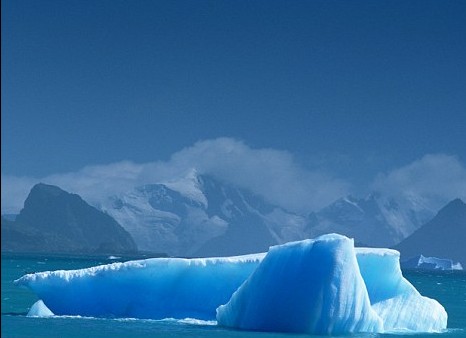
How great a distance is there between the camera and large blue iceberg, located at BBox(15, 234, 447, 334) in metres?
23.1

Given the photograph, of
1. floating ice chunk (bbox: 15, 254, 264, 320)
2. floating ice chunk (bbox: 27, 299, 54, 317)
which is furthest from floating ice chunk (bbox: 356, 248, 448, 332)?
floating ice chunk (bbox: 27, 299, 54, 317)

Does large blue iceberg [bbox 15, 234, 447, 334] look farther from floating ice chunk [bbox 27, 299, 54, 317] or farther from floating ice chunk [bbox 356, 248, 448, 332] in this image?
floating ice chunk [bbox 27, 299, 54, 317]

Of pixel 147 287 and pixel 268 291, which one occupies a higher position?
pixel 147 287

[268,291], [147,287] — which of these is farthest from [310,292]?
[147,287]

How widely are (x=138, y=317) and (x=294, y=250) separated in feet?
18.9

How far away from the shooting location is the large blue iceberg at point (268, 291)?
23.1 metres

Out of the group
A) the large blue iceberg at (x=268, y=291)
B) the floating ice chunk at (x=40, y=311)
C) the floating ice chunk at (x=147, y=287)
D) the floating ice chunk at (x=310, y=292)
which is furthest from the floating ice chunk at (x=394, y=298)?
the floating ice chunk at (x=40, y=311)

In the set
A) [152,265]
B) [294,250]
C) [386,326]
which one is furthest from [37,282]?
[386,326]

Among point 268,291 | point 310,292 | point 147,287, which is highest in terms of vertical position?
point 147,287

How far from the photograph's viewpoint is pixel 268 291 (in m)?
23.4

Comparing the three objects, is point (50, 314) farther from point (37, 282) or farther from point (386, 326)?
point (386, 326)

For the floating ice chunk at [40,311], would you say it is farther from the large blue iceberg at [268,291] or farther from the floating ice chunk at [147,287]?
the floating ice chunk at [147,287]

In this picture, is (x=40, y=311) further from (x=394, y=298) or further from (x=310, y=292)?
(x=394, y=298)

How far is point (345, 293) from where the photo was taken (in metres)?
22.9
